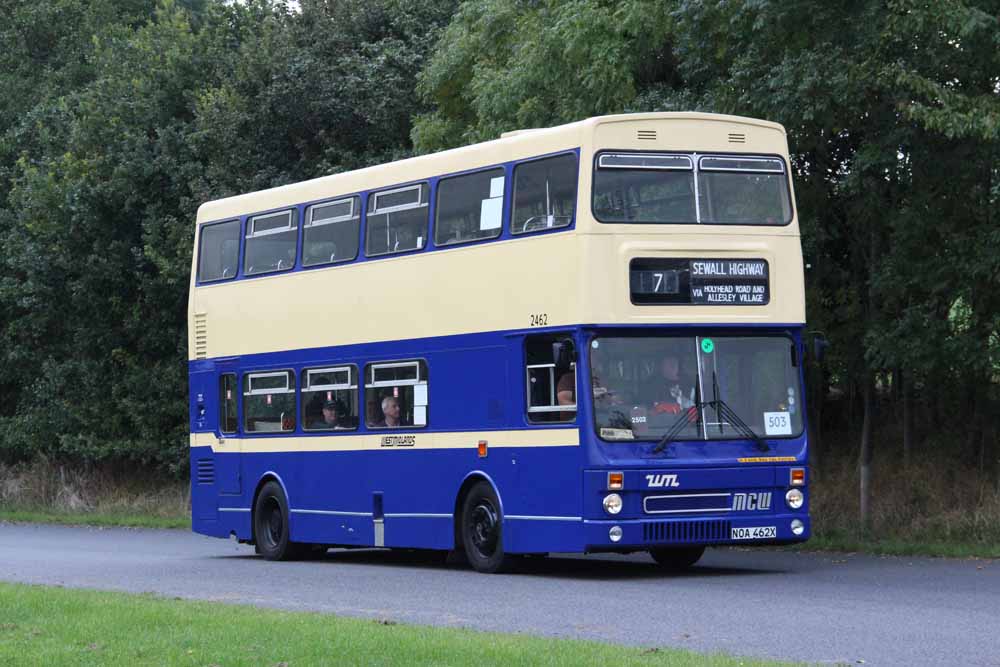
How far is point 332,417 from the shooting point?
73.1 ft

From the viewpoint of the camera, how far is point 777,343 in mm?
18500

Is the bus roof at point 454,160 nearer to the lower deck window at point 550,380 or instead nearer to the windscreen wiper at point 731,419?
the lower deck window at point 550,380

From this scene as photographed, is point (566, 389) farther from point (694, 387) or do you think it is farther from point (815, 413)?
point (815, 413)

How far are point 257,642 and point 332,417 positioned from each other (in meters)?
10.3

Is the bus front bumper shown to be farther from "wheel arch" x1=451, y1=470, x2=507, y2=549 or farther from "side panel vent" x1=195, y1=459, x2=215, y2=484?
"side panel vent" x1=195, y1=459, x2=215, y2=484

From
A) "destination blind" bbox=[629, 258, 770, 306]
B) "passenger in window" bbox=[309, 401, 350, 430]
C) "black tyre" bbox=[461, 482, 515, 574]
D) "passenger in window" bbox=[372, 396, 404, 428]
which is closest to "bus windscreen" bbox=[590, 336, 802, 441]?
"destination blind" bbox=[629, 258, 770, 306]

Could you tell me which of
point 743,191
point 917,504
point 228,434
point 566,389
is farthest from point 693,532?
point 228,434

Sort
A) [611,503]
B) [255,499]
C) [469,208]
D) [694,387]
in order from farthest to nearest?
[255,499] → [469,208] → [694,387] → [611,503]

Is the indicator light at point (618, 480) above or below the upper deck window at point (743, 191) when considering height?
below

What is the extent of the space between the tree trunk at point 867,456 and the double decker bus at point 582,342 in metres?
4.24

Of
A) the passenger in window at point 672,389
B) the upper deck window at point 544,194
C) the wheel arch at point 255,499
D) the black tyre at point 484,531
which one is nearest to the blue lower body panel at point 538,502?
the black tyre at point 484,531

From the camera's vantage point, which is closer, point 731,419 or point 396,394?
point 731,419

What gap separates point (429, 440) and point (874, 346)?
17.3 feet

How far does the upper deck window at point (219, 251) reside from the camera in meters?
24.3
